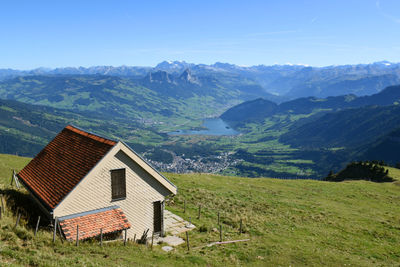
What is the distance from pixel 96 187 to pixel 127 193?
2439mm

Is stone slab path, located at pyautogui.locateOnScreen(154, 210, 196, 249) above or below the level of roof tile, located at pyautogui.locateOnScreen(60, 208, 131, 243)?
below

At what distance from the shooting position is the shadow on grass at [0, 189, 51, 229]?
1927 cm

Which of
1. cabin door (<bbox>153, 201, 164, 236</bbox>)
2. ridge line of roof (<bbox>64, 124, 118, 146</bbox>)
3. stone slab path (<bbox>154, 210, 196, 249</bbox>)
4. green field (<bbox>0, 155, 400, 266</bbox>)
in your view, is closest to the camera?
green field (<bbox>0, 155, 400, 266</bbox>)

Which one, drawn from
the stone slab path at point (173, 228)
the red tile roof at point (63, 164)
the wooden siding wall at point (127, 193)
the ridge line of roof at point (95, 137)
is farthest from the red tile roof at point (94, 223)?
the ridge line of roof at point (95, 137)

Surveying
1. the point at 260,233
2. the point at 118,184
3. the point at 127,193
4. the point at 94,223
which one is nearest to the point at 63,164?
the point at 118,184

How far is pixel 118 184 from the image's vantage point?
2077 cm

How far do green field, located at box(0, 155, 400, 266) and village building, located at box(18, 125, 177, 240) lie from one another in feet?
5.62

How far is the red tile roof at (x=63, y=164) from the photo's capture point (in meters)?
19.3

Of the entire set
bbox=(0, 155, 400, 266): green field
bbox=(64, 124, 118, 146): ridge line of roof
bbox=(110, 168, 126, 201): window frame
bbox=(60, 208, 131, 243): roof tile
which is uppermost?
bbox=(64, 124, 118, 146): ridge line of roof

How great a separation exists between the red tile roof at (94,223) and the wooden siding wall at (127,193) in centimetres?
57

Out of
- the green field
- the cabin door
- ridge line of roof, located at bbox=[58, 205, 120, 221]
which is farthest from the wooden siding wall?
the green field

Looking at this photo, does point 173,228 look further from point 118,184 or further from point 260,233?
point 260,233

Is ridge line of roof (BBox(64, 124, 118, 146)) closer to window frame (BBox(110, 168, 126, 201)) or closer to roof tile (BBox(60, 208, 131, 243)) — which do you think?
window frame (BBox(110, 168, 126, 201))

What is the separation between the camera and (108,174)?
20266 mm
